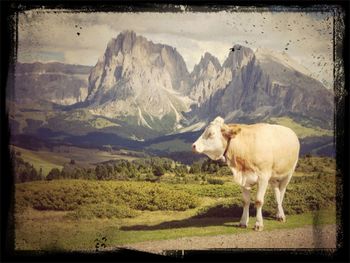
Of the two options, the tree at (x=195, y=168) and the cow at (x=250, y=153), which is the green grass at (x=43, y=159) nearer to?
the tree at (x=195, y=168)

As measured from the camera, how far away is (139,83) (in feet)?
40.1

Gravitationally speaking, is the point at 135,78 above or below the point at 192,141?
above

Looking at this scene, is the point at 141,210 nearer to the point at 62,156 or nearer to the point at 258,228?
the point at 62,156

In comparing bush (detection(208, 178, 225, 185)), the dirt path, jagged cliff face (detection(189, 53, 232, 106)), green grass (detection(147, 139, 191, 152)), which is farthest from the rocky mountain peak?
the dirt path

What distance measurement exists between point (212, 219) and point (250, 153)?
1399mm

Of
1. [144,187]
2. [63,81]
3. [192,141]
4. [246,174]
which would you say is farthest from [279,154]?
[63,81]

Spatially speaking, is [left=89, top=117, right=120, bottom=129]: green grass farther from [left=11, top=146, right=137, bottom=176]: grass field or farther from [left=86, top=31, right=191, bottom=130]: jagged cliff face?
[left=11, top=146, right=137, bottom=176]: grass field

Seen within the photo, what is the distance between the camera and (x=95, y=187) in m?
11.9

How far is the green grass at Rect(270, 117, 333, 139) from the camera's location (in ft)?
39.5

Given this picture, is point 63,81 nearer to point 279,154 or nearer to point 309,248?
point 279,154

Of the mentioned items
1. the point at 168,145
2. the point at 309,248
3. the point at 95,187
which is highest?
the point at 168,145

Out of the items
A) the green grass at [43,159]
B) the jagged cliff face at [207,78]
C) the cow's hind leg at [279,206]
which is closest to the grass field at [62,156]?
the green grass at [43,159]

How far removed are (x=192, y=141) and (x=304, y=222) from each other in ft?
7.85

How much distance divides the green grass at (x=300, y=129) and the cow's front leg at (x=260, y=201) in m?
1.17
